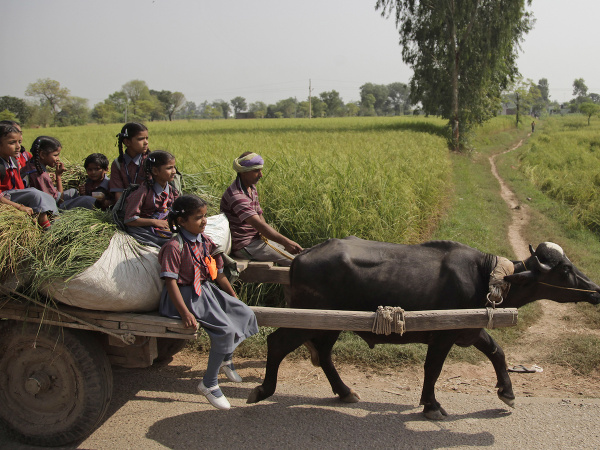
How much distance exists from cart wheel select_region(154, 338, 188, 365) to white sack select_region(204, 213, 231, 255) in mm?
830

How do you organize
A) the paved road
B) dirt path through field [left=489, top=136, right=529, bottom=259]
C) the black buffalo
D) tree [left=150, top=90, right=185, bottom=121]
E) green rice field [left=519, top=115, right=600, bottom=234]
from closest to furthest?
1. the paved road
2. the black buffalo
3. dirt path through field [left=489, top=136, right=529, bottom=259]
4. green rice field [left=519, top=115, right=600, bottom=234]
5. tree [left=150, top=90, right=185, bottom=121]

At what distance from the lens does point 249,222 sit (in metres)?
4.15

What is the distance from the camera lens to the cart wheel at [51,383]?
333cm

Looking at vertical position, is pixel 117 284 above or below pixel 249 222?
below

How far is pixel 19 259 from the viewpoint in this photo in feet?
10.7

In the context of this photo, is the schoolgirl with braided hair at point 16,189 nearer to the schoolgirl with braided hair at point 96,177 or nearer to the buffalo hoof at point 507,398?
the schoolgirl with braided hair at point 96,177

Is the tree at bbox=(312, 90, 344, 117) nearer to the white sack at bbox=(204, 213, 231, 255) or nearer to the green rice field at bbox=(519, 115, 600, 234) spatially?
the green rice field at bbox=(519, 115, 600, 234)

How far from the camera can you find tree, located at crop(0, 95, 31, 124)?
4656cm

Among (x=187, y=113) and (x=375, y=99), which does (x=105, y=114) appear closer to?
(x=187, y=113)

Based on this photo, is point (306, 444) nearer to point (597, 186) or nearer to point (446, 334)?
point (446, 334)

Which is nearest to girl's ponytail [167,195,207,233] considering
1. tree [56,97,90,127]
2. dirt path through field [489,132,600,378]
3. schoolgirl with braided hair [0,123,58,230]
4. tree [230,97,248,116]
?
schoolgirl with braided hair [0,123,58,230]

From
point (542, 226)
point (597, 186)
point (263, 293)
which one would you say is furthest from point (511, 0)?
point (263, 293)

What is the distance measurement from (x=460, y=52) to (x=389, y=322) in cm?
2468

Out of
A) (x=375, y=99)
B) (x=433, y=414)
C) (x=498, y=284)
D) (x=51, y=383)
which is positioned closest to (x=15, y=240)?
(x=51, y=383)
